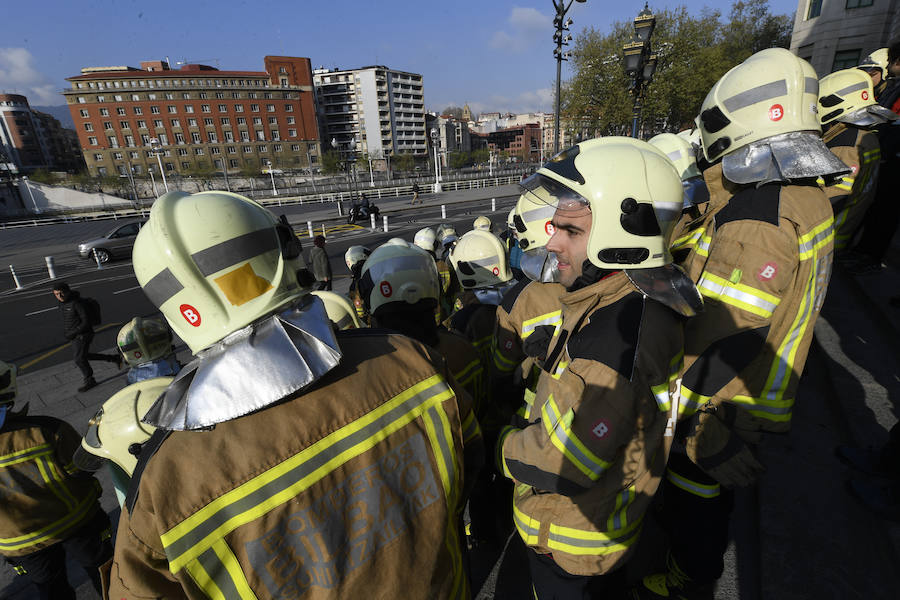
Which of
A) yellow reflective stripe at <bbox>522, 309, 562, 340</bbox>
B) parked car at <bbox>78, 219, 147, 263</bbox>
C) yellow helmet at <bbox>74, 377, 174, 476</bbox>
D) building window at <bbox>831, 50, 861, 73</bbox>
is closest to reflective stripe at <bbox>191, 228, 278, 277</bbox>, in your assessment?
yellow helmet at <bbox>74, 377, 174, 476</bbox>

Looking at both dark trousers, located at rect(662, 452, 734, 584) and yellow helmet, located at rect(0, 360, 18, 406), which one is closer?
dark trousers, located at rect(662, 452, 734, 584)

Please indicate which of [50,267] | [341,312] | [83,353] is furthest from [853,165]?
[50,267]

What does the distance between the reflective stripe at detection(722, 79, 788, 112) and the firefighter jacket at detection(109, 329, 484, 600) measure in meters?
2.36

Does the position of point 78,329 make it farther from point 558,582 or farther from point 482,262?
point 558,582

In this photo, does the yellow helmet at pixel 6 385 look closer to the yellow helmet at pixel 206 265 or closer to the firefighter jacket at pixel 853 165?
the yellow helmet at pixel 206 265

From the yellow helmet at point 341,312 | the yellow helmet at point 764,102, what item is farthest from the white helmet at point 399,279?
the yellow helmet at point 764,102

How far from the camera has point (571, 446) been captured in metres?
1.42

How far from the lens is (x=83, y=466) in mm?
2109

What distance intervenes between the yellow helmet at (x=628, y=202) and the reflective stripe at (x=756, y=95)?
109 centimetres

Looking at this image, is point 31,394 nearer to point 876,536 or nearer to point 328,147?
point 876,536

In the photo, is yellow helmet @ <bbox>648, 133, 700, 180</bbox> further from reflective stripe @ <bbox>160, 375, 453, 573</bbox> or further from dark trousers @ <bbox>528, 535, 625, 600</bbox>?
reflective stripe @ <bbox>160, 375, 453, 573</bbox>

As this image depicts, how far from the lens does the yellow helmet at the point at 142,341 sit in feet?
12.1

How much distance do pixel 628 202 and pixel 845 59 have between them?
27391 millimetres

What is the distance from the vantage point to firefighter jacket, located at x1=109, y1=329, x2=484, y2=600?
3.14 feet
